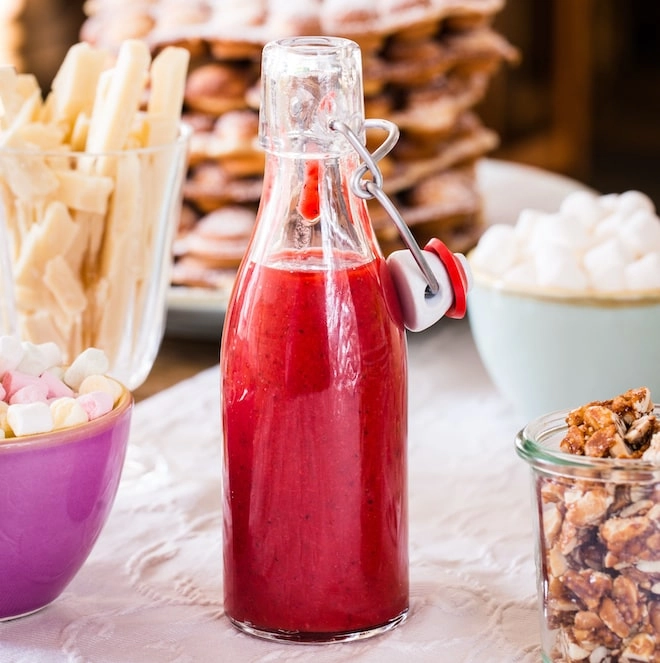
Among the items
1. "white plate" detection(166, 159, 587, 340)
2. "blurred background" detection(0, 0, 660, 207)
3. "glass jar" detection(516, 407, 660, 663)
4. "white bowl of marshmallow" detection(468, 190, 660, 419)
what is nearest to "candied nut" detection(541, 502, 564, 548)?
"glass jar" detection(516, 407, 660, 663)

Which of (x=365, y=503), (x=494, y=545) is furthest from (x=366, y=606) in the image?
(x=494, y=545)

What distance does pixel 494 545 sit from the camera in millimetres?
811

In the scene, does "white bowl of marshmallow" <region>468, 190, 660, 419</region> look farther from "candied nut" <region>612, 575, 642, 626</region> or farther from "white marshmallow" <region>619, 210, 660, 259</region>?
"candied nut" <region>612, 575, 642, 626</region>

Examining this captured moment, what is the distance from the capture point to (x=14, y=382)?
2.24 ft

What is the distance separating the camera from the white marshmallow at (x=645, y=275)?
0.93m

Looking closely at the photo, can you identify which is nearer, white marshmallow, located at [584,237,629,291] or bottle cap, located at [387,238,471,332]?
bottle cap, located at [387,238,471,332]

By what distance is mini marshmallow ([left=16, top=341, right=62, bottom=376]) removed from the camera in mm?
705

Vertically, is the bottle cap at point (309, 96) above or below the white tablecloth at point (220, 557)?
above

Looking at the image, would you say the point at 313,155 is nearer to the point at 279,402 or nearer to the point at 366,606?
the point at 279,402

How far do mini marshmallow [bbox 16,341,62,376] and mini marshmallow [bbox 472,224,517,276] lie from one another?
0.41 m

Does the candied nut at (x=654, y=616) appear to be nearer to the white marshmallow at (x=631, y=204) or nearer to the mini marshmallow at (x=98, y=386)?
the mini marshmallow at (x=98, y=386)

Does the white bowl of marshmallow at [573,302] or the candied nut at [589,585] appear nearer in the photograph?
the candied nut at [589,585]

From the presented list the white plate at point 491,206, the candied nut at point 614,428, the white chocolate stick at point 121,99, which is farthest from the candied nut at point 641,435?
the white plate at point 491,206

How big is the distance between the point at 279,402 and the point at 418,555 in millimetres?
208
